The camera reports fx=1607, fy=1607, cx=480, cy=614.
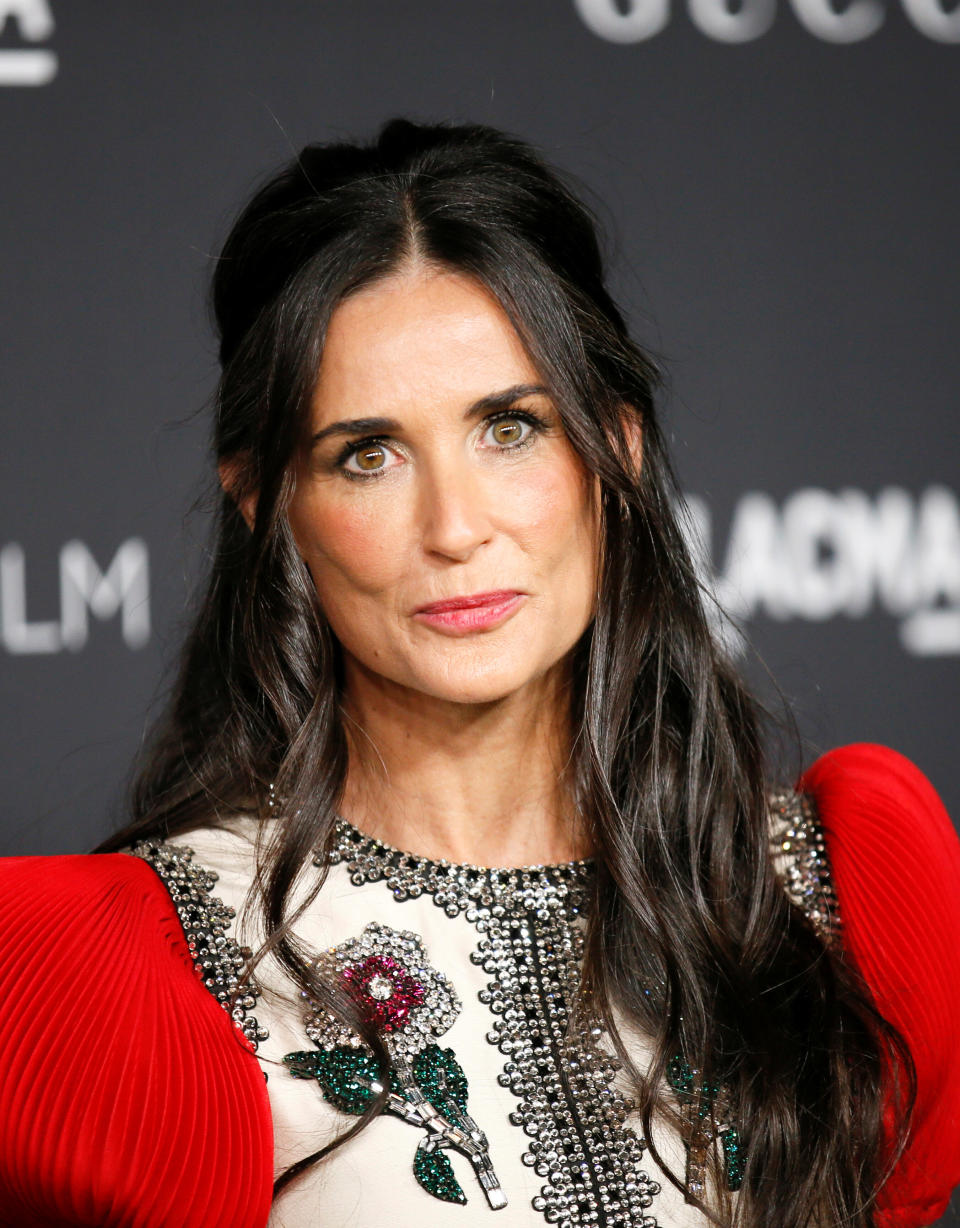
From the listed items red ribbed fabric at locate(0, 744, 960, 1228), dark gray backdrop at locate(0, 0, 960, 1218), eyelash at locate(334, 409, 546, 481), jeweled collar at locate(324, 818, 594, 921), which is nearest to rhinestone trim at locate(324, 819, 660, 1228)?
jeweled collar at locate(324, 818, 594, 921)

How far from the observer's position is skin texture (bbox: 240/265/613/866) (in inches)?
57.7

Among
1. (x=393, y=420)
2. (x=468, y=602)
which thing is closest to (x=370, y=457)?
(x=393, y=420)

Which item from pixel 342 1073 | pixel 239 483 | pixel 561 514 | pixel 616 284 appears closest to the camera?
pixel 342 1073

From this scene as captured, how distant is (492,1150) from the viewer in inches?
55.2

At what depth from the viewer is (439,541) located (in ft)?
4.70

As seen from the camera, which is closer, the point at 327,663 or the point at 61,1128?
the point at 61,1128

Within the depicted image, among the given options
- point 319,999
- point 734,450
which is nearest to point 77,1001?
point 319,999

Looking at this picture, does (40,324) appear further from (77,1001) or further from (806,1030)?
(806,1030)

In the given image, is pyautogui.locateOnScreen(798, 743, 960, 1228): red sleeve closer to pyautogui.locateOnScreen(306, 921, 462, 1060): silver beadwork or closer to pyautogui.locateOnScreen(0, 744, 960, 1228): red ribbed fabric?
pyautogui.locateOnScreen(0, 744, 960, 1228): red ribbed fabric

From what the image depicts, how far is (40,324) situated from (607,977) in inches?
53.1

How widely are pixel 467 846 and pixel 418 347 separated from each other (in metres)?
0.49

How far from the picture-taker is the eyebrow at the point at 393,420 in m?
1.47

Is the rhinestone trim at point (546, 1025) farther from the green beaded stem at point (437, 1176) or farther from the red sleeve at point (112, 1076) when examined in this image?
the red sleeve at point (112, 1076)

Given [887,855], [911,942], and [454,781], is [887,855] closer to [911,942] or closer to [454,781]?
[911,942]
